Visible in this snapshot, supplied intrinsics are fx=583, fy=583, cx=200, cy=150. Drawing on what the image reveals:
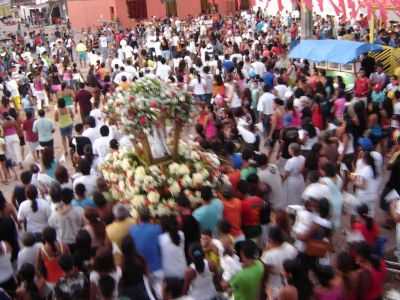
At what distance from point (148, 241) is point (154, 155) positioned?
2182 millimetres

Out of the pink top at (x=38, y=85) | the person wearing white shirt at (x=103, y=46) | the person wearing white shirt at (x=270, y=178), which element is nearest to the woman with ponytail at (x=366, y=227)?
the person wearing white shirt at (x=270, y=178)

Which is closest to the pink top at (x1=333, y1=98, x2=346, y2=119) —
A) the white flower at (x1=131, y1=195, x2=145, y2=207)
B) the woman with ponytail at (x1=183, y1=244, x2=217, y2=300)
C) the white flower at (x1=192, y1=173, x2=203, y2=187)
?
the white flower at (x1=192, y1=173, x2=203, y2=187)

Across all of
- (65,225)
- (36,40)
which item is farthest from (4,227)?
(36,40)

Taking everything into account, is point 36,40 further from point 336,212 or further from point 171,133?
point 336,212

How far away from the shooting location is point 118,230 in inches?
234

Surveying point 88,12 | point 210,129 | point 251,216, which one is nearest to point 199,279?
point 251,216

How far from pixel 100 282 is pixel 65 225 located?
1579 mm

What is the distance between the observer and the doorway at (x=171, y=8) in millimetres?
35688

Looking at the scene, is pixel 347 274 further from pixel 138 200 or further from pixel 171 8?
pixel 171 8

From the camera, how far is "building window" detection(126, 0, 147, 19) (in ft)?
115

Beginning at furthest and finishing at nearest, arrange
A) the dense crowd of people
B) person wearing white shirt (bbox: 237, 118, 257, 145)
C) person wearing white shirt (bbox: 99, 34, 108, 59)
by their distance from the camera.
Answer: person wearing white shirt (bbox: 99, 34, 108, 59) → person wearing white shirt (bbox: 237, 118, 257, 145) → the dense crowd of people

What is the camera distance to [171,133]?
26.0 ft

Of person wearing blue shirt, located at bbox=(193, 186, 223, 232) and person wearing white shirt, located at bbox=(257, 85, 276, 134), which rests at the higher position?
person wearing white shirt, located at bbox=(257, 85, 276, 134)

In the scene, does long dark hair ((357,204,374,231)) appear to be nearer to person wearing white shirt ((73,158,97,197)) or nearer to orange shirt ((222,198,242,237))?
orange shirt ((222,198,242,237))
